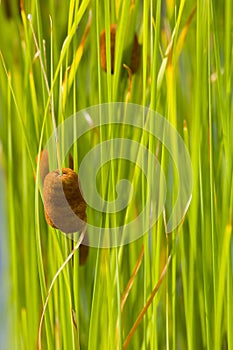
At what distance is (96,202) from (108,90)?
0.11 metres

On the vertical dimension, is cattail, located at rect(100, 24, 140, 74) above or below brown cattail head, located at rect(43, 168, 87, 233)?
above

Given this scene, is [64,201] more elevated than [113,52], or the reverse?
[113,52]

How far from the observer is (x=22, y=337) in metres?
0.70

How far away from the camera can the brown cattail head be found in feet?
1.80

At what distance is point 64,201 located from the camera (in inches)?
21.6

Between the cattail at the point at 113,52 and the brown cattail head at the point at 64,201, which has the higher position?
the cattail at the point at 113,52

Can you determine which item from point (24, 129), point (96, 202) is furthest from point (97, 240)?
point (24, 129)

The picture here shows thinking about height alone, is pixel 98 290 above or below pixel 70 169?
below

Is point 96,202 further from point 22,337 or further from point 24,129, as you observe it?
point 22,337

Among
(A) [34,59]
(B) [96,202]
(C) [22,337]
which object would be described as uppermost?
(A) [34,59]

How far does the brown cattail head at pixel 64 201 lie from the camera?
1.80ft

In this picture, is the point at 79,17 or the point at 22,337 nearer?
the point at 79,17

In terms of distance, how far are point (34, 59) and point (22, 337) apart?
1.04 ft

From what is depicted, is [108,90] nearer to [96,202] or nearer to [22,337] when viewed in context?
[96,202]
